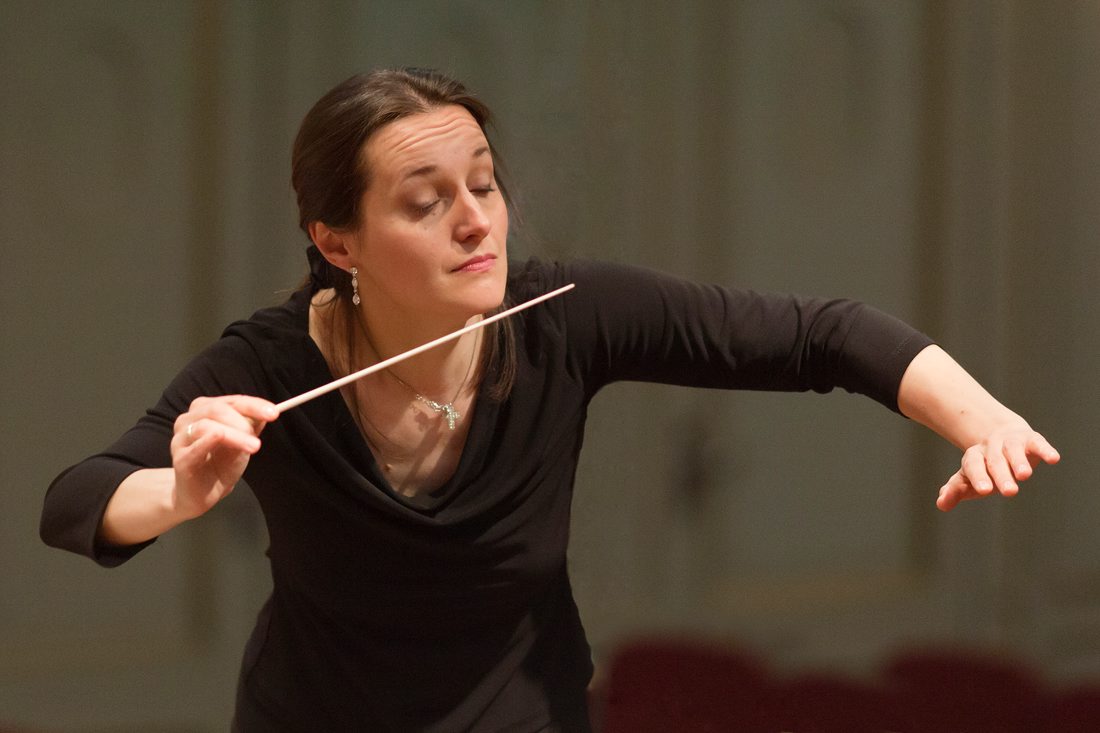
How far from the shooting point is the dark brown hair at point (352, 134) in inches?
49.9

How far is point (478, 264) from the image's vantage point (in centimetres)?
A: 125

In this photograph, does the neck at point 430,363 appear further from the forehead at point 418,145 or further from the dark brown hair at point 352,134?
the forehead at point 418,145

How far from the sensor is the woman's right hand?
3.34 feet

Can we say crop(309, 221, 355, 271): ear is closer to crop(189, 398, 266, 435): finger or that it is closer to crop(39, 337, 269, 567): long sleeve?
crop(39, 337, 269, 567): long sleeve

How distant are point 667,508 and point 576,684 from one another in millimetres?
1073

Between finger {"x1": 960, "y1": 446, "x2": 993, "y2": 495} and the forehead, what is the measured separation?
20.9 inches

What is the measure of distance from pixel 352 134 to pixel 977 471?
2.12ft

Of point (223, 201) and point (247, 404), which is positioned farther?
point (223, 201)

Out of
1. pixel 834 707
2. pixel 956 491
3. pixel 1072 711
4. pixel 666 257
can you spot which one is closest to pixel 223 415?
pixel 956 491

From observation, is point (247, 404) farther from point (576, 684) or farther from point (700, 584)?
point (700, 584)

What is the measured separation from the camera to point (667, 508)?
8.09ft

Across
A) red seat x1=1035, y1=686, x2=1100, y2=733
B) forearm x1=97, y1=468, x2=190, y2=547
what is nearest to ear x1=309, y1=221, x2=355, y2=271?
forearm x1=97, y1=468, x2=190, y2=547

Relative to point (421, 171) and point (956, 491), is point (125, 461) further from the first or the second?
point (956, 491)

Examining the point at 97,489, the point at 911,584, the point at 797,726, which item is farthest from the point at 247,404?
the point at 911,584
